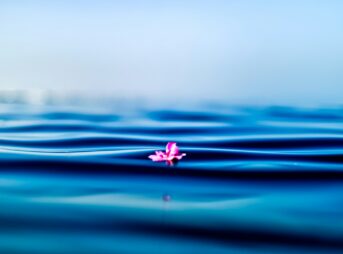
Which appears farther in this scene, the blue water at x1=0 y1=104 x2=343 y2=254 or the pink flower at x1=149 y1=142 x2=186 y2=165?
the pink flower at x1=149 y1=142 x2=186 y2=165

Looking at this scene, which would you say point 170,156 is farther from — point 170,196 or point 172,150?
point 170,196

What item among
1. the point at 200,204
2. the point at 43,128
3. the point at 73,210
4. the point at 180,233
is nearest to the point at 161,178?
the point at 200,204

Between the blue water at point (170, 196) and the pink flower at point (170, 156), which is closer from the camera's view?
the blue water at point (170, 196)

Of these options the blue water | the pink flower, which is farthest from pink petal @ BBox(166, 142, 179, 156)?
the blue water

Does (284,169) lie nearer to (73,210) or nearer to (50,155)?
(73,210)

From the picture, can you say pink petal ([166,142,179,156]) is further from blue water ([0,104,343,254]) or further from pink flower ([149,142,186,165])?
blue water ([0,104,343,254])

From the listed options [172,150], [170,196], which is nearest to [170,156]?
[172,150]

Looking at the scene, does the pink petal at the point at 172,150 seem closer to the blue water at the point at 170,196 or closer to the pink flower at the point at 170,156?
the pink flower at the point at 170,156

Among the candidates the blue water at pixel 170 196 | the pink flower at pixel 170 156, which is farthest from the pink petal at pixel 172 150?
the blue water at pixel 170 196
